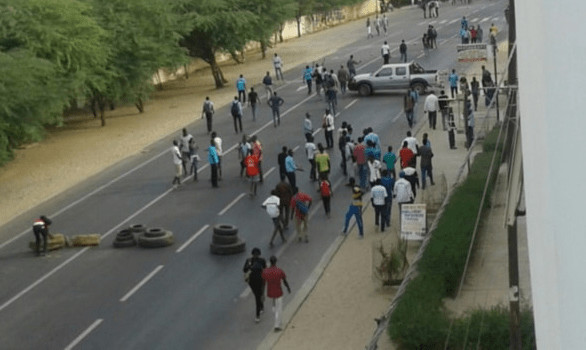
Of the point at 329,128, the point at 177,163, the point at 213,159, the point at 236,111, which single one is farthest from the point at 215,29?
the point at 213,159

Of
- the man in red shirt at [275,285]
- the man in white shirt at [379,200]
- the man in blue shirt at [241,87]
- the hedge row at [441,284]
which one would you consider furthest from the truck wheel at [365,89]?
the man in red shirt at [275,285]

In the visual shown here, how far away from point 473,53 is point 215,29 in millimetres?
15644

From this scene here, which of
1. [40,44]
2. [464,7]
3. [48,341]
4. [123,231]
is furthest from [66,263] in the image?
[464,7]

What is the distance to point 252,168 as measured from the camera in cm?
2722

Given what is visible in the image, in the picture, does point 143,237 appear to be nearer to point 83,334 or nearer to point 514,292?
point 83,334

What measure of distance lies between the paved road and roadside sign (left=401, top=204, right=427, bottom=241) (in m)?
2.08

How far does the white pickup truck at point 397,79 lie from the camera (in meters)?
42.4

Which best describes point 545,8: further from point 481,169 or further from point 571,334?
point 481,169

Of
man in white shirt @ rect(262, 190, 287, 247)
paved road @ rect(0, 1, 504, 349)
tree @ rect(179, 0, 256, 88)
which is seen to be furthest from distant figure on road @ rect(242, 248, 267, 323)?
tree @ rect(179, 0, 256, 88)

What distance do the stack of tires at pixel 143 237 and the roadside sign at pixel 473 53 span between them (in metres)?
17.5

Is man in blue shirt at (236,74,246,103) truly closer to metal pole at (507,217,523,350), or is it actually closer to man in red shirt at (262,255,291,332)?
man in red shirt at (262,255,291,332)

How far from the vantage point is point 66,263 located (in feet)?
75.4

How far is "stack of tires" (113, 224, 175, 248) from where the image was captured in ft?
77.1

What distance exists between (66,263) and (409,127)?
15438 millimetres
